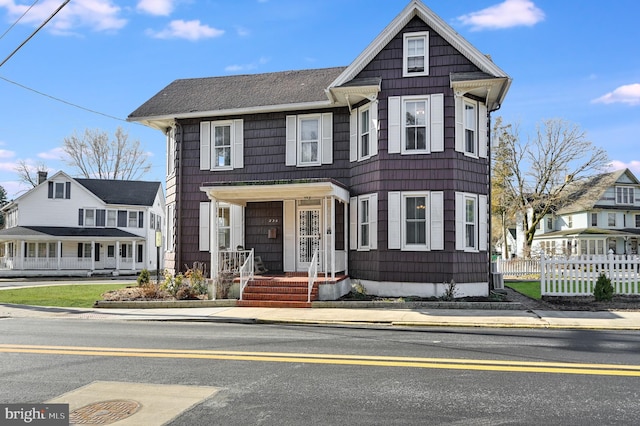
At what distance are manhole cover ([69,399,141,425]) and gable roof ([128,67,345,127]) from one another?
14.0 m

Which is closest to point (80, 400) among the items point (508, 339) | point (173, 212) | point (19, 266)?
point (508, 339)

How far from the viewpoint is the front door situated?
736 inches

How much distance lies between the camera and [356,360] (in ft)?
25.4

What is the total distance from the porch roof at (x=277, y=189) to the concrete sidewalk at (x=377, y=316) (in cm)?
379

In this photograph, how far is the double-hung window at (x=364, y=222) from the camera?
16875 mm

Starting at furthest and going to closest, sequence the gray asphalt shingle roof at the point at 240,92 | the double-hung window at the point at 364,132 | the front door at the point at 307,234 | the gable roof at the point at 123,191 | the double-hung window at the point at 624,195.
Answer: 1. the double-hung window at the point at 624,195
2. the gable roof at the point at 123,191
3. the gray asphalt shingle roof at the point at 240,92
4. the front door at the point at 307,234
5. the double-hung window at the point at 364,132

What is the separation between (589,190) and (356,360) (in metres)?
51.8

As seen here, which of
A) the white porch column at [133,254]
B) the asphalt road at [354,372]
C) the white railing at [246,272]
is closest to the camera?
the asphalt road at [354,372]

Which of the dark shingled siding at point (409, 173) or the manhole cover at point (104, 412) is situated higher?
the dark shingled siding at point (409, 173)

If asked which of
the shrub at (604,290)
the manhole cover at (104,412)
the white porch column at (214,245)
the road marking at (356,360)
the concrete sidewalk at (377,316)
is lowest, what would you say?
the concrete sidewalk at (377,316)

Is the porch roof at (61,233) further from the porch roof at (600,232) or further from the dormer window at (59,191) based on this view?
the porch roof at (600,232)

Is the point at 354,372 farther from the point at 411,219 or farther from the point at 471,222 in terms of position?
the point at 471,222

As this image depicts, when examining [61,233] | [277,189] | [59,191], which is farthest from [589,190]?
[59,191]

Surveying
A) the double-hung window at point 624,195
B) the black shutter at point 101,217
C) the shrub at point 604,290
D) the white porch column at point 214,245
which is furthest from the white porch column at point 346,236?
the double-hung window at point 624,195
